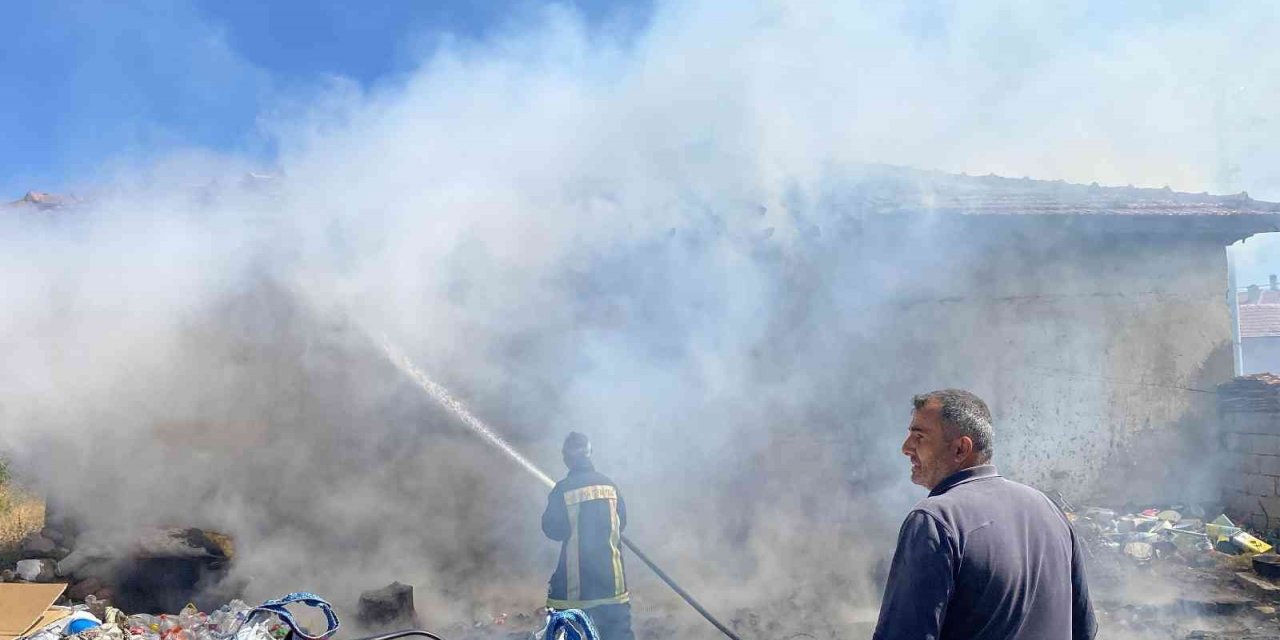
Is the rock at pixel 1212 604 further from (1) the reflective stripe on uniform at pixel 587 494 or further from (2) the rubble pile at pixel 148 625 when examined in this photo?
(2) the rubble pile at pixel 148 625

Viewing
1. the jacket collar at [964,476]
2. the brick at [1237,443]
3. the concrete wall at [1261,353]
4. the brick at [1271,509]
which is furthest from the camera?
the concrete wall at [1261,353]

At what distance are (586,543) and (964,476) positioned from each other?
9.67 ft

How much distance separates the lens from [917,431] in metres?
2.56

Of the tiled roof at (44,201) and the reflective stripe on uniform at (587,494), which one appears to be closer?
the reflective stripe on uniform at (587,494)

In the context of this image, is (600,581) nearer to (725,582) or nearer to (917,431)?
(917,431)

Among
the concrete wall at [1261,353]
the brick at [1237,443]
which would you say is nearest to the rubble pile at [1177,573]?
→ the brick at [1237,443]

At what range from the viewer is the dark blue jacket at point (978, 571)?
7.02ft

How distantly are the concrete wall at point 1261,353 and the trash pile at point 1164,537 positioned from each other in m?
28.3

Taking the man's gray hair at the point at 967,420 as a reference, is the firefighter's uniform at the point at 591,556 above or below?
below

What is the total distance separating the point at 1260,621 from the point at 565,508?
6.03m

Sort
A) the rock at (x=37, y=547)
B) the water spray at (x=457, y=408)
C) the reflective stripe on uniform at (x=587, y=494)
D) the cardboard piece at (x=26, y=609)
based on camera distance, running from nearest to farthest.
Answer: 1. the reflective stripe on uniform at (x=587, y=494)
2. the cardboard piece at (x=26, y=609)
3. the rock at (x=37, y=547)
4. the water spray at (x=457, y=408)

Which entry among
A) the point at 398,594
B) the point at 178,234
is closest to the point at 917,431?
the point at 398,594

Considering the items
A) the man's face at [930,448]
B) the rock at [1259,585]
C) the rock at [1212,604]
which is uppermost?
the man's face at [930,448]

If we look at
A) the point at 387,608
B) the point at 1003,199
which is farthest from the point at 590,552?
the point at 1003,199
